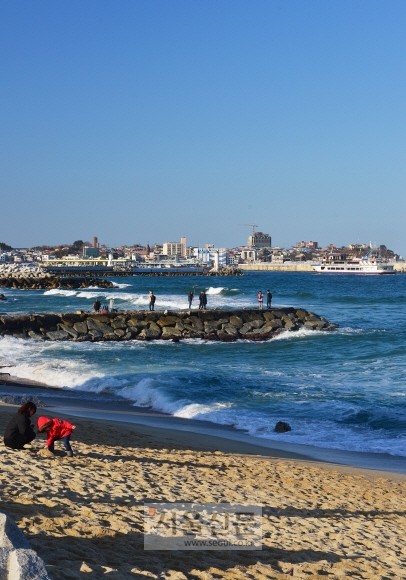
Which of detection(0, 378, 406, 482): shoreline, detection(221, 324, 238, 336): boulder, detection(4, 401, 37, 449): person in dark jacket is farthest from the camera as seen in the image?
detection(221, 324, 238, 336): boulder

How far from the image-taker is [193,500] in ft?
24.9

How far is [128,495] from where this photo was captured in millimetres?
7477

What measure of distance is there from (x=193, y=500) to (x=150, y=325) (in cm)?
2582

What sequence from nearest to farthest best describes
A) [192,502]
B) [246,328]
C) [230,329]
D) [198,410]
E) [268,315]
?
[192,502]
[198,410]
[230,329]
[246,328]
[268,315]

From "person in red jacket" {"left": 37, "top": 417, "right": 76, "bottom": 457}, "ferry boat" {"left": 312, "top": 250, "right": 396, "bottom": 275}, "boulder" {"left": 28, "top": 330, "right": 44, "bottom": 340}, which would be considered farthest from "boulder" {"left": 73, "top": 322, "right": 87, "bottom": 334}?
"ferry boat" {"left": 312, "top": 250, "right": 396, "bottom": 275}

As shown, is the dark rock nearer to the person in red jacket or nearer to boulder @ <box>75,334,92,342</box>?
the person in red jacket

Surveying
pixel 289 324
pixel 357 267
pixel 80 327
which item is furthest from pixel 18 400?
pixel 357 267

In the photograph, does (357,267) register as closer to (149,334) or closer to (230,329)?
(230,329)

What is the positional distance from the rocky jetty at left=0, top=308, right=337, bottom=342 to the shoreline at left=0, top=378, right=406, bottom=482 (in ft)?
47.1

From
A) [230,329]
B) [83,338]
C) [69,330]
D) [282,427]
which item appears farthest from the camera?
[230,329]

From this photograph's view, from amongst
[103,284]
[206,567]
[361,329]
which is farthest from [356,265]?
[206,567]

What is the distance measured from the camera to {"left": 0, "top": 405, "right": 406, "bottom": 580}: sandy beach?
5.59 metres

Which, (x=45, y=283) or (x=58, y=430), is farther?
(x=45, y=283)

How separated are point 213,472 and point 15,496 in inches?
129
